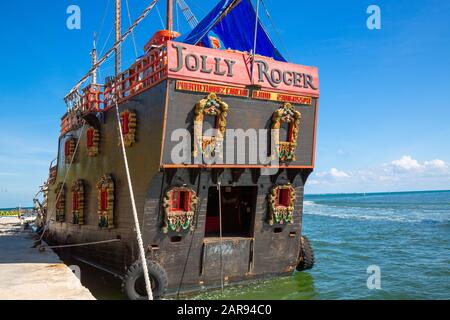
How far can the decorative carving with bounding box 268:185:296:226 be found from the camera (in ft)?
51.6

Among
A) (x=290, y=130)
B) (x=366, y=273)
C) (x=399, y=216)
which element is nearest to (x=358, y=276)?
(x=366, y=273)

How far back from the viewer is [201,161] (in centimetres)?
1391

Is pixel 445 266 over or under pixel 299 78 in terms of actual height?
under

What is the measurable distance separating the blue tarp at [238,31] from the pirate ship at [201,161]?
5 cm

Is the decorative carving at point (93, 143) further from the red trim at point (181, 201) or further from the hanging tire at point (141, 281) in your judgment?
the hanging tire at point (141, 281)

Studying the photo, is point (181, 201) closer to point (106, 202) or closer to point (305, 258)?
point (106, 202)

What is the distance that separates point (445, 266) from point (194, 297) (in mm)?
15057

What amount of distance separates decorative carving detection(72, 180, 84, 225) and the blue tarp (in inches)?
351

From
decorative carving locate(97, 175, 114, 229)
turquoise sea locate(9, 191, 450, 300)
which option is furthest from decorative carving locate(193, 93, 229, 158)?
turquoise sea locate(9, 191, 450, 300)

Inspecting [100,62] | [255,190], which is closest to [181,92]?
[255,190]

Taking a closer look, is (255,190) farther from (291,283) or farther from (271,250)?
(291,283)

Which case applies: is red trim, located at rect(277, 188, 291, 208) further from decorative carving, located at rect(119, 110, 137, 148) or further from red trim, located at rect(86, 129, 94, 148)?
red trim, located at rect(86, 129, 94, 148)

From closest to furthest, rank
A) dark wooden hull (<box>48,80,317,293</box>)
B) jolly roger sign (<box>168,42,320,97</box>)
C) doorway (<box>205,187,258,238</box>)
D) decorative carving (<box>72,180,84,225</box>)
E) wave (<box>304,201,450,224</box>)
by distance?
jolly roger sign (<box>168,42,320,97</box>), dark wooden hull (<box>48,80,317,293</box>), doorway (<box>205,187,258,238</box>), decorative carving (<box>72,180,84,225</box>), wave (<box>304,201,450,224</box>)

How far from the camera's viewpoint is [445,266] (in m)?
21.3
